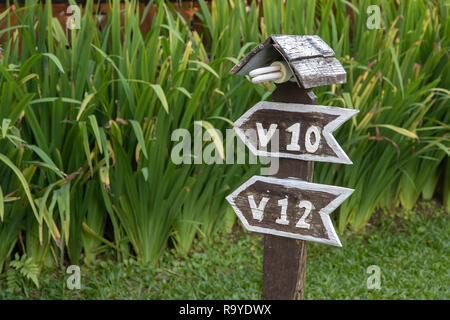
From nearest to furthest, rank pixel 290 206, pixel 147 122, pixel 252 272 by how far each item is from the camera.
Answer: pixel 290 206 < pixel 147 122 < pixel 252 272

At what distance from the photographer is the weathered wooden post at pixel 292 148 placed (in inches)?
79.2

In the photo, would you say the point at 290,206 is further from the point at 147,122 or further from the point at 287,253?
the point at 147,122

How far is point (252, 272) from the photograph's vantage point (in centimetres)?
347

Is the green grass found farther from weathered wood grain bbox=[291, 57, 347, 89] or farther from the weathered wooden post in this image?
weathered wood grain bbox=[291, 57, 347, 89]

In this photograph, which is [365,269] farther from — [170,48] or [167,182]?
[170,48]

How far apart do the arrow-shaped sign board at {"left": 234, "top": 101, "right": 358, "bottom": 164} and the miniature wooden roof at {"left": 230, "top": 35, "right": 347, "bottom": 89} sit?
0.11 m

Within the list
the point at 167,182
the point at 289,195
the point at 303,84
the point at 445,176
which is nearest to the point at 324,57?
the point at 303,84

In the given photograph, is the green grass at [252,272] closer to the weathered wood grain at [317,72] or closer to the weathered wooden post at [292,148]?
the weathered wooden post at [292,148]

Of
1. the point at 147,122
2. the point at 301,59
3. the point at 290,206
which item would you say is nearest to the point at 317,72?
the point at 301,59

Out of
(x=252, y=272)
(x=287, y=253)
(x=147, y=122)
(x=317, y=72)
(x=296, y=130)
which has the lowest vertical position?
(x=252, y=272)

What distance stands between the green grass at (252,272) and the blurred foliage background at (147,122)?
0.10 metres

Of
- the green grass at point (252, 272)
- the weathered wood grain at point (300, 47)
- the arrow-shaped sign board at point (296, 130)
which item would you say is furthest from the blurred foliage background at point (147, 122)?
the weathered wood grain at point (300, 47)

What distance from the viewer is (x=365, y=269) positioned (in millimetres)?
3584

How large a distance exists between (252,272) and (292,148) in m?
1.55
